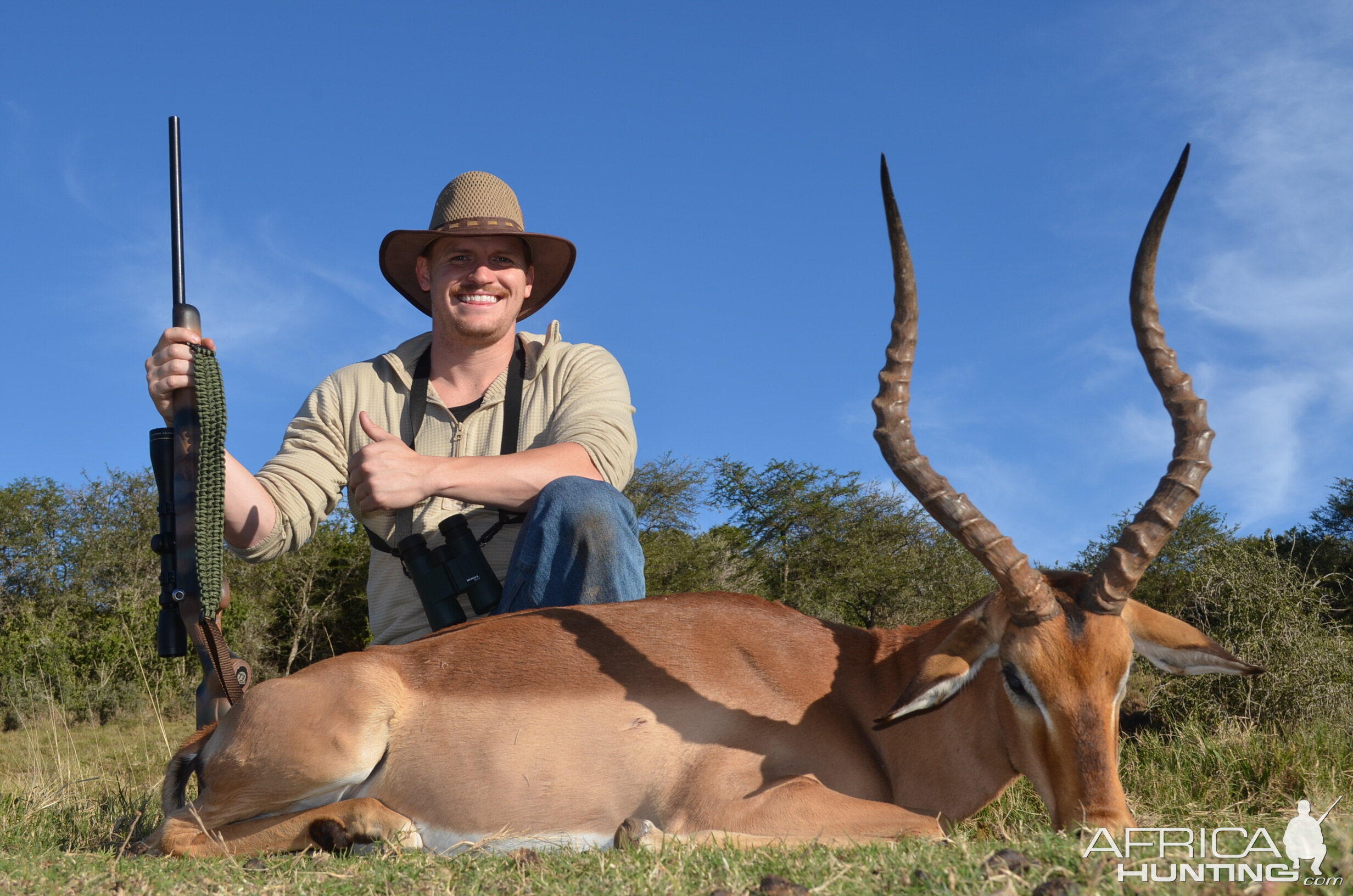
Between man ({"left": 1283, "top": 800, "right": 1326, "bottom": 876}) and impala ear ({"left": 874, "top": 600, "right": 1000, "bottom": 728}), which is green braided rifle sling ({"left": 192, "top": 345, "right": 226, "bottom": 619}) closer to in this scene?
impala ear ({"left": 874, "top": 600, "right": 1000, "bottom": 728})

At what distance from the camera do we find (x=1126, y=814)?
11.2 ft

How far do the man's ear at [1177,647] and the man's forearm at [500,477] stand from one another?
8.22ft

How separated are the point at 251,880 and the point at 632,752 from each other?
1374mm

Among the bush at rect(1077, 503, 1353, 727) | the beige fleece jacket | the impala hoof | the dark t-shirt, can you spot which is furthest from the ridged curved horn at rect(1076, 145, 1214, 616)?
the bush at rect(1077, 503, 1353, 727)

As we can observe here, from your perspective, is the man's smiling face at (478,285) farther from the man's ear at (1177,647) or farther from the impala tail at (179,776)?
the man's ear at (1177,647)

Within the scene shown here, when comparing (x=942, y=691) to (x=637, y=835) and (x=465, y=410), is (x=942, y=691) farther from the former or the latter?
(x=465, y=410)

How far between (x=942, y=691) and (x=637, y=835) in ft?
3.86

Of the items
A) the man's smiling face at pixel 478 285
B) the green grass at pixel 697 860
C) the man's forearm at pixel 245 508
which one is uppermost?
the man's smiling face at pixel 478 285

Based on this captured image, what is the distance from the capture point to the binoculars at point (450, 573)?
17.1 ft

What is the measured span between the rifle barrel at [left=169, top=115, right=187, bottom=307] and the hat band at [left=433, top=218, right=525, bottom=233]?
1.36 m

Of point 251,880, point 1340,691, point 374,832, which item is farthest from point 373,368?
point 1340,691

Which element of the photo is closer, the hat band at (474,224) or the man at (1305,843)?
the man at (1305,843)

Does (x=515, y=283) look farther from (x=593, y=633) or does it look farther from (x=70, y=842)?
(x=70, y=842)

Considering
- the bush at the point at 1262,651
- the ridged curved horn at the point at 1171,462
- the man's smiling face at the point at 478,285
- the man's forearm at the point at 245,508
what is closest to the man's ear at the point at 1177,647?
the ridged curved horn at the point at 1171,462
